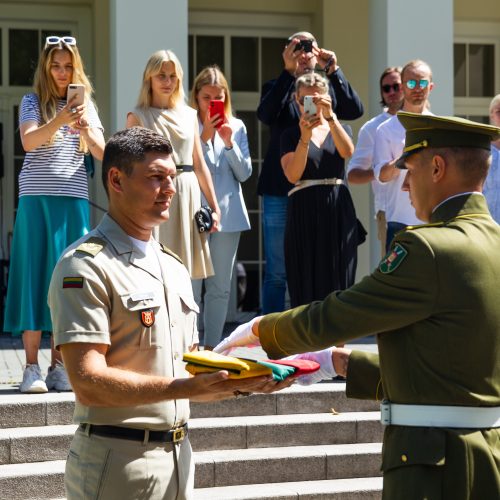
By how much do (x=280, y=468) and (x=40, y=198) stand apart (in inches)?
83.8

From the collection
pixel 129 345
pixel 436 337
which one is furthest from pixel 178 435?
pixel 436 337

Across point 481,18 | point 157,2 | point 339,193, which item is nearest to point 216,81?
point 339,193

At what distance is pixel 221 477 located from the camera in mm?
6223

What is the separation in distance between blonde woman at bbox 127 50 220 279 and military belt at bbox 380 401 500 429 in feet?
12.4

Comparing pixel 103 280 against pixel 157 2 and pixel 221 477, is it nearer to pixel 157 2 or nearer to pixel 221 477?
pixel 221 477

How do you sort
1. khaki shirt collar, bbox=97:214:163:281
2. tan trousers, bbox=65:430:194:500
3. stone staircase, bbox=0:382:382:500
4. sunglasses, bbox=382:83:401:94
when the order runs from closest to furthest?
1. tan trousers, bbox=65:430:194:500
2. khaki shirt collar, bbox=97:214:163:281
3. stone staircase, bbox=0:382:382:500
4. sunglasses, bbox=382:83:401:94

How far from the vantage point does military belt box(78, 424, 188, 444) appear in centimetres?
338

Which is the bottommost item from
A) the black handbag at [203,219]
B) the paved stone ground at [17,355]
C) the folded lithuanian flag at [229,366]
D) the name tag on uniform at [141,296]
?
the paved stone ground at [17,355]

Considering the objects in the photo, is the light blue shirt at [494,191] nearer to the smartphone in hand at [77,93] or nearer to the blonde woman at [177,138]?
the blonde woman at [177,138]

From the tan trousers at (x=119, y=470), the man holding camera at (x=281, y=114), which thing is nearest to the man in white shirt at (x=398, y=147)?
the man holding camera at (x=281, y=114)

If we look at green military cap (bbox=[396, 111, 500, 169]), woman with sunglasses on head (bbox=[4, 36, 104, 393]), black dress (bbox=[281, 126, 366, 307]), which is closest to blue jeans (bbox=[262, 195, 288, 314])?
black dress (bbox=[281, 126, 366, 307])

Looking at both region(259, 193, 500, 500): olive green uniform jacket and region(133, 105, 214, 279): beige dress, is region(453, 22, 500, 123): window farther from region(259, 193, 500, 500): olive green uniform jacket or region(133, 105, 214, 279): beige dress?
region(259, 193, 500, 500): olive green uniform jacket

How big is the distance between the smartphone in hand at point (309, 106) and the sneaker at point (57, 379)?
2.15 m

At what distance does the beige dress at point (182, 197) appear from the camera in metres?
6.89
